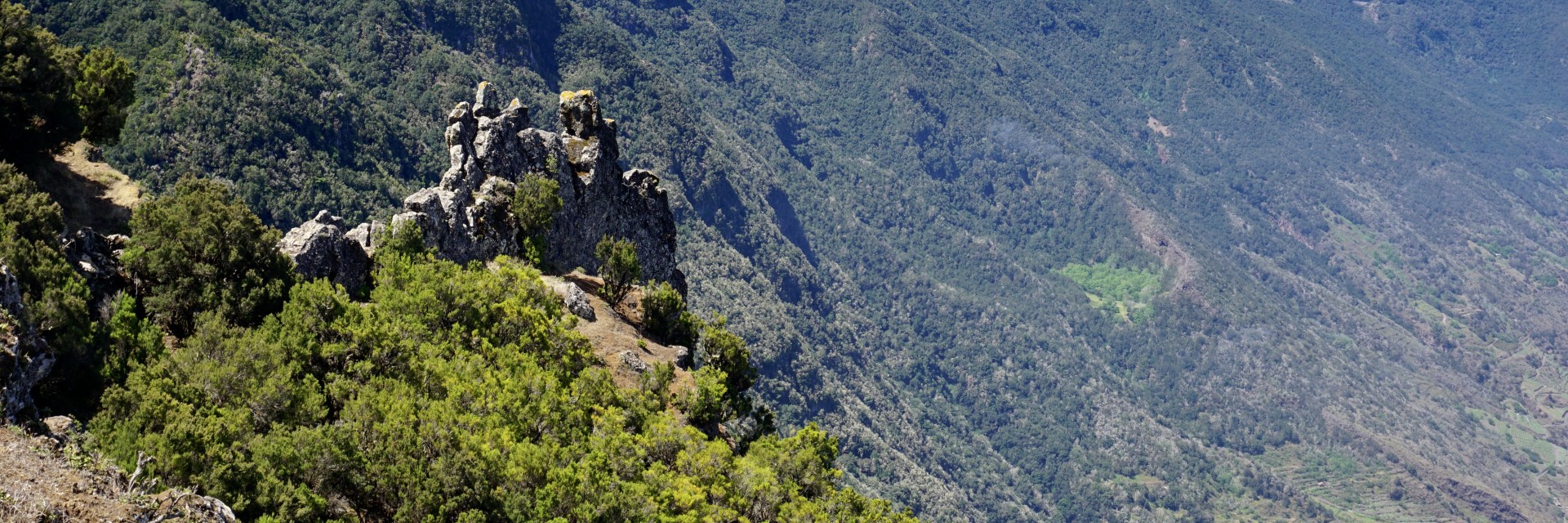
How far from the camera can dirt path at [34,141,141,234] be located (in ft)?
187

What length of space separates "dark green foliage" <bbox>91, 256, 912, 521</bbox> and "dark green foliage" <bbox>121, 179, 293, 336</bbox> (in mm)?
1838

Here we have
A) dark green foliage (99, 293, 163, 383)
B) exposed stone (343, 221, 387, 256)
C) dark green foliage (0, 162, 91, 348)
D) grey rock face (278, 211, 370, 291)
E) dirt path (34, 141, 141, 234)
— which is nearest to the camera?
dark green foliage (0, 162, 91, 348)

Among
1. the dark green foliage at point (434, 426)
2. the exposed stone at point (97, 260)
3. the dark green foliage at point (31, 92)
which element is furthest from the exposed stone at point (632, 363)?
the dark green foliage at point (31, 92)

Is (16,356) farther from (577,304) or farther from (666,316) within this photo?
(666,316)

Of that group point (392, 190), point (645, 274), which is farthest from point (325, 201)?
point (645, 274)

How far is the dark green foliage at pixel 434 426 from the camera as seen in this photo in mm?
39469

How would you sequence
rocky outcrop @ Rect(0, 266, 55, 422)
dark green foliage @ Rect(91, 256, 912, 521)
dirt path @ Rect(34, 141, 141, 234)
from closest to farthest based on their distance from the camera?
rocky outcrop @ Rect(0, 266, 55, 422), dark green foliage @ Rect(91, 256, 912, 521), dirt path @ Rect(34, 141, 141, 234)

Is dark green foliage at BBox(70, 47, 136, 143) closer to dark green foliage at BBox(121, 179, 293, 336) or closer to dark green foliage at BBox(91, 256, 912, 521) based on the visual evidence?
dark green foliage at BBox(121, 179, 293, 336)

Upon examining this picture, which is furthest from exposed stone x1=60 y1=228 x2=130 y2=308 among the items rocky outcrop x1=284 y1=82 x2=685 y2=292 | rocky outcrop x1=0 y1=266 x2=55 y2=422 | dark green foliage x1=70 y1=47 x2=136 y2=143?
dark green foliage x1=70 y1=47 x2=136 y2=143

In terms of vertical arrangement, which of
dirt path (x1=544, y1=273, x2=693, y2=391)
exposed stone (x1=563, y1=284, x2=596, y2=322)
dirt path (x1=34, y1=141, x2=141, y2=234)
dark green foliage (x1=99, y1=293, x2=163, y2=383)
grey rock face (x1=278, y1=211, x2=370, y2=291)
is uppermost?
dark green foliage (x1=99, y1=293, x2=163, y2=383)

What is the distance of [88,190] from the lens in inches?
2345

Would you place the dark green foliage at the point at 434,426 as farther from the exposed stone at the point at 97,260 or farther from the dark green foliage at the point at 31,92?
the dark green foliage at the point at 31,92

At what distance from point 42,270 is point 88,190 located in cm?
2060

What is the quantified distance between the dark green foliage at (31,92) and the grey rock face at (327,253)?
13572 millimetres
